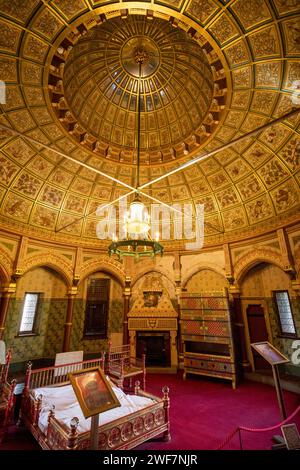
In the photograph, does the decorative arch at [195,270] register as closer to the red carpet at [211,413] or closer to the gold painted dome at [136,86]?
the red carpet at [211,413]

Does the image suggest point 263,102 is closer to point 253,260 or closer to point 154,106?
point 154,106

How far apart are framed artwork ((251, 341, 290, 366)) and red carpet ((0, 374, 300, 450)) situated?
1.79 metres

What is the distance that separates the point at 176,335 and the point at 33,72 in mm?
11746

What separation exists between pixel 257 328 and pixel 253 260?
126 inches

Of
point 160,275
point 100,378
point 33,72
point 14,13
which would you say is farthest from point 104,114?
point 100,378

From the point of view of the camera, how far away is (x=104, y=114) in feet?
31.3

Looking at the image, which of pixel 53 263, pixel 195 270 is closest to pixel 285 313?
pixel 195 270

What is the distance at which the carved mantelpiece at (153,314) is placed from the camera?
11.2m

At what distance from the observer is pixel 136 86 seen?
9.30 meters

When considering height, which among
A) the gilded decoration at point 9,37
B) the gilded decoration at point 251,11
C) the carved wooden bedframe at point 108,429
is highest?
the gilded decoration at point 251,11

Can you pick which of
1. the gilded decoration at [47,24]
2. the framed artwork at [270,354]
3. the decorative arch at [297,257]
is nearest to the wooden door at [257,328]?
the decorative arch at [297,257]

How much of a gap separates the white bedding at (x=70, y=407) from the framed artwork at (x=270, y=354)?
2918 millimetres

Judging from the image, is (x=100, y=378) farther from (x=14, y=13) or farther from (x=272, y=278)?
(x=272, y=278)

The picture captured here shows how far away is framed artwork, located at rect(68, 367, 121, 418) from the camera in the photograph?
3438 millimetres
